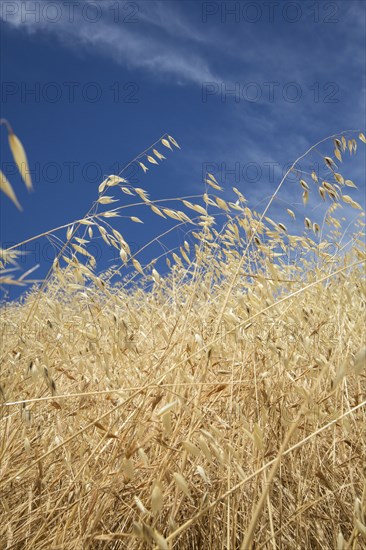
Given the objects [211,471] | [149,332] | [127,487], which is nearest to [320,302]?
[149,332]

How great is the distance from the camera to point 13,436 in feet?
5.49

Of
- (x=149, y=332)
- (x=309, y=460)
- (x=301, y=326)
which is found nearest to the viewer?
(x=309, y=460)

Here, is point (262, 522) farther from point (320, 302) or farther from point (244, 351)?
point (320, 302)

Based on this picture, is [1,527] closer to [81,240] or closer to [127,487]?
[127,487]

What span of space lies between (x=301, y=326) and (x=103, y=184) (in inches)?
41.3

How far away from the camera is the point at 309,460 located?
1662mm

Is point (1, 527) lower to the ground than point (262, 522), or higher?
higher

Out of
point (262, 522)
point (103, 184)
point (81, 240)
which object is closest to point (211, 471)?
point (262, 522)

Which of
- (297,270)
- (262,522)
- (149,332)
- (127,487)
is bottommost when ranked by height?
(262,522)

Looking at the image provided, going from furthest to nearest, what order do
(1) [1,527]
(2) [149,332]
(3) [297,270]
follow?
1. (3) [297,270]
2. (2) [149,332]
3. (1) [1,527]

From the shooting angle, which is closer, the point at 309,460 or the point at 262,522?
the point at 262,522

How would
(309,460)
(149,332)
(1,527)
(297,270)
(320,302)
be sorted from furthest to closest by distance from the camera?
1. (297,270)
2. (149,332)
3. (320,302)
4. (309,460)
5. (1,527)

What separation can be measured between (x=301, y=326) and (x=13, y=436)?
1232 millimetres

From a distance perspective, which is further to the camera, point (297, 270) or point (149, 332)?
point (297, 270)
